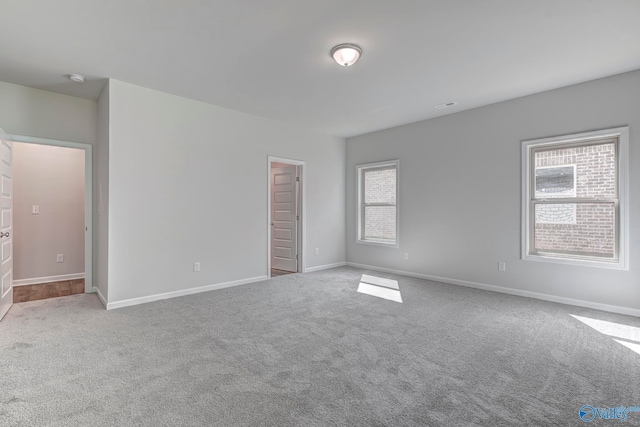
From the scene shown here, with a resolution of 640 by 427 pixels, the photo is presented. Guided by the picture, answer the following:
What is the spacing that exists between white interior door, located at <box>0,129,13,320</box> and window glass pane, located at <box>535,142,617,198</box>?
20.8 ft

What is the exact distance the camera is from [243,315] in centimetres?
343

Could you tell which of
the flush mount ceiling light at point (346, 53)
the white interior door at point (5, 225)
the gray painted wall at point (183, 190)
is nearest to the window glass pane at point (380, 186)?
the gray painted wall at point (183, 190)

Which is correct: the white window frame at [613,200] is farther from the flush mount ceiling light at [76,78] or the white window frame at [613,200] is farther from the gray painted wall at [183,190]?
the flush mount ceiling light at [76,78]

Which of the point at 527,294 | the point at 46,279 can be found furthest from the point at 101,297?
the point at 527,294

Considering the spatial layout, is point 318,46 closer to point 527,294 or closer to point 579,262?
point 579,262

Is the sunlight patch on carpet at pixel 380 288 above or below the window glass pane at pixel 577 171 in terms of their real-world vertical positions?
below

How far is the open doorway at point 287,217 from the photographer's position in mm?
5824

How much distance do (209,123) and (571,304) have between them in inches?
211

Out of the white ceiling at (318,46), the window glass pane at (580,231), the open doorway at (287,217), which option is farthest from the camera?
the open doorway at (287,217)

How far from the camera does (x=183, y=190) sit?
4.24m

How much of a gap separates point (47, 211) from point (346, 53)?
528cm

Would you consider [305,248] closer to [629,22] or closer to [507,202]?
[507,202]

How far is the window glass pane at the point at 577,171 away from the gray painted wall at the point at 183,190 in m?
3.80

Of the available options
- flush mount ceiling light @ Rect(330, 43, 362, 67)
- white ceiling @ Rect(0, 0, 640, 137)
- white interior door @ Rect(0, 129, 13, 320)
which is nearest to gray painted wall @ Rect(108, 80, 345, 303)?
white ceiling @ Rect(0, 0, 640, 137)
